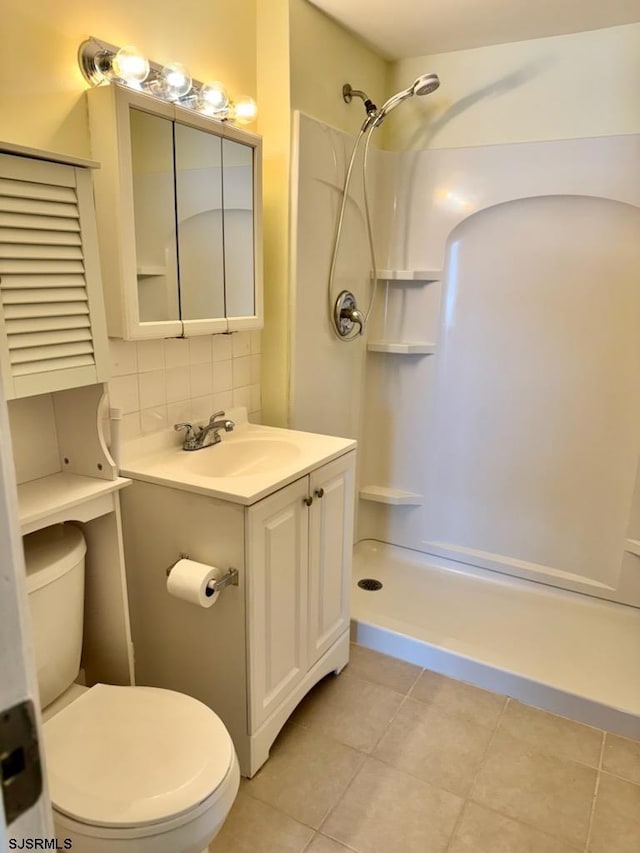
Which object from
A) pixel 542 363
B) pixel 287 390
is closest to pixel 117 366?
pixel 287 390

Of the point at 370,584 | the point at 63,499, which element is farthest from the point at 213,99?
the point at 370,584

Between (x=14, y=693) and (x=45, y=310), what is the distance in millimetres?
1008

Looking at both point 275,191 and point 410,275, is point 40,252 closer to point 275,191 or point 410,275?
point 275,191

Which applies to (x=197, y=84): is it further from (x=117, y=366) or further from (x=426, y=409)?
(x=426, y=409)

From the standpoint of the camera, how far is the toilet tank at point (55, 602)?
1.34 metres

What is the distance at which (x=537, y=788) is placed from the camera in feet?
5.54

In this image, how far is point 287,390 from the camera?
7.38 feet

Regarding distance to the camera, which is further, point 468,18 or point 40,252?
point 468,18

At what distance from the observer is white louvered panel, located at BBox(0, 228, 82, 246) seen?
1.19 m

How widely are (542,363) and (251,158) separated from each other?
145cm

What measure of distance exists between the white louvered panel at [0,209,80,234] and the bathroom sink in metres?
0.75

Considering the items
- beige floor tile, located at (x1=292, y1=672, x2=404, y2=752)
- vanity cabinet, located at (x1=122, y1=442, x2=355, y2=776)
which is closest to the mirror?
vanity cabinet, located at (x1=122, y1=442, x2=355, y2=776)

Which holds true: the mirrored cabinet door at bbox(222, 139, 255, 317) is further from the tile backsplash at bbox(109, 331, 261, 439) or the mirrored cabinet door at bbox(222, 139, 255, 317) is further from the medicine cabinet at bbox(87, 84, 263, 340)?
the tile backsplash at bbox(109, 331, 261, 439)

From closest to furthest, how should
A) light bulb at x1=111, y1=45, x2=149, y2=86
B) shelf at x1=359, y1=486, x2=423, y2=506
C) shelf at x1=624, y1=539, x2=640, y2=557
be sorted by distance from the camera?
light bulb at x1=111, y1=45, x2=149, y2=86 → shelf at x1=624, y1=539, x2=640, y2=557 → shelf at x1=359, y1=486, x2=423, y2=506
